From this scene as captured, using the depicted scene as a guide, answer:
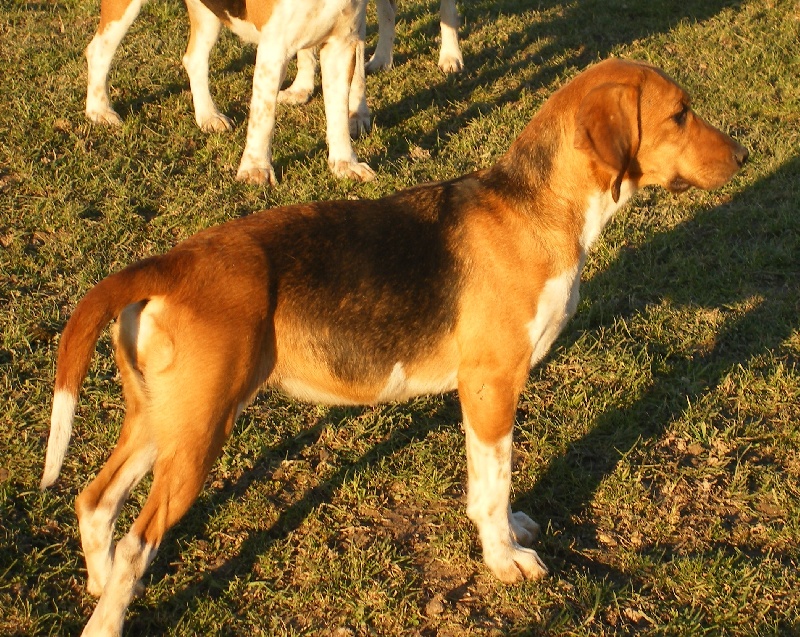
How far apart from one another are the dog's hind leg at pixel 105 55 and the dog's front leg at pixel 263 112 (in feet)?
4.28

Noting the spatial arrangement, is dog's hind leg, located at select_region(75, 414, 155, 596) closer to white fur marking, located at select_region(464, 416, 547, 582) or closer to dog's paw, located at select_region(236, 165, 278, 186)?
white fur marking, located at select_region(464, 416, 547, 582)

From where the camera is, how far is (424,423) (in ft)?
17.2

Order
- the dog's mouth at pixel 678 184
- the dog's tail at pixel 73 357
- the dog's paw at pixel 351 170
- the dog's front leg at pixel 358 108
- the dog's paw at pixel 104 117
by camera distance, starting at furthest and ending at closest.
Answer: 1. the dog's front leg at pixel 358 108
2. the dog's paw at pixel 104 117
3. the dog's paw at pixel 351 170
4. the dog's mouth at pixel 678 184
5. the dog's tail at pixel 73 357

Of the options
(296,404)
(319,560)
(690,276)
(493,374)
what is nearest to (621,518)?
(493,374)

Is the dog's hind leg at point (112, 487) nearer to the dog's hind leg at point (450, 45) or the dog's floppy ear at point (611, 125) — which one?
the dog's floppy ear at point (611, 125)

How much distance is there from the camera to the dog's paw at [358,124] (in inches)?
317

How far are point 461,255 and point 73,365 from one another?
1.62 meters

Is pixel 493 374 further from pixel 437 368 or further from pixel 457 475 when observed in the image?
pixel 457 475

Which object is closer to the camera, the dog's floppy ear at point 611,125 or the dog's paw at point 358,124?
the dog's floppy ear at point 611,125

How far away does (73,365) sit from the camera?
340 centimetres

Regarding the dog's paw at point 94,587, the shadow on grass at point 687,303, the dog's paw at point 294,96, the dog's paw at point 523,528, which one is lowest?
the shadow on grass at point 687,303

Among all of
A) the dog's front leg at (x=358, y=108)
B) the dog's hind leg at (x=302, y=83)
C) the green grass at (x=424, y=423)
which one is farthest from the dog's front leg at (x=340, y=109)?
the dog's hind leg at (x=302, y=83)

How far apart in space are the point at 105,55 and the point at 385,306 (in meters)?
4.84

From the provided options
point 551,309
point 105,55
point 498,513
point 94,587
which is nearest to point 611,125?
point 551,309
